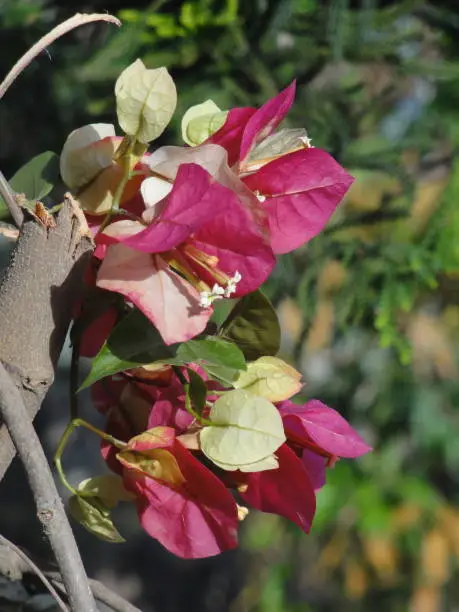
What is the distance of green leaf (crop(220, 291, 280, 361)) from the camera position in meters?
0.32

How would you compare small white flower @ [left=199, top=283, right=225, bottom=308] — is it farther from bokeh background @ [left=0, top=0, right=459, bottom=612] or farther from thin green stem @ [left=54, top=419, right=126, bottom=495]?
bokeh background @ [left=0, top=0, right=459, bottom=612]

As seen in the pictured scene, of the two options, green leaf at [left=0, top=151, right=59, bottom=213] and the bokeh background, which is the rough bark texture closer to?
green leaf at [left=0, top=151, right=59, bottom=213]

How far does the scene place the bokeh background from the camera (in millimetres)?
920

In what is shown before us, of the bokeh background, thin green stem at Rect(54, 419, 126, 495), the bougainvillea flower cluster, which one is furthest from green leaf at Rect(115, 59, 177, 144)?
the bokeh background

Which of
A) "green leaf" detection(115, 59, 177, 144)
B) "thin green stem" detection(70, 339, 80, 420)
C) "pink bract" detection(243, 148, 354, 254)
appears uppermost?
"green leaf" detection(115, 59, 177, 144)

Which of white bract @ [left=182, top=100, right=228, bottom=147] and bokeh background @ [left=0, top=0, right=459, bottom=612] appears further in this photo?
bokeh background @ [left=0, top=0, right=459, bottom=612]

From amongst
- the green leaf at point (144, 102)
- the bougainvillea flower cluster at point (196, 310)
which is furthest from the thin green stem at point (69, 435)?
the green leaf at point (144, 102)

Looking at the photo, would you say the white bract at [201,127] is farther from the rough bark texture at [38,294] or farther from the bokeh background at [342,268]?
the bokeh background at [342,268]

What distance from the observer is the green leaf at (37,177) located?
329mm

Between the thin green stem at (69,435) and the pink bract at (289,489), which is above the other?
the thin green stem at (69,435)

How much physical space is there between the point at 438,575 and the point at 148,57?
36.0 inches

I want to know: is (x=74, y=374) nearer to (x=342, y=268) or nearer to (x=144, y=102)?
(x=144, y=102)

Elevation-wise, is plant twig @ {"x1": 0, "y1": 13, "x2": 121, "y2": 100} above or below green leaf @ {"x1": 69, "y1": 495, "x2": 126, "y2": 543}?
above

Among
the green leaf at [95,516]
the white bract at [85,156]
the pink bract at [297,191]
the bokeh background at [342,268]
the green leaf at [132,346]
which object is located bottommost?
the bokeh background at [342,268]
